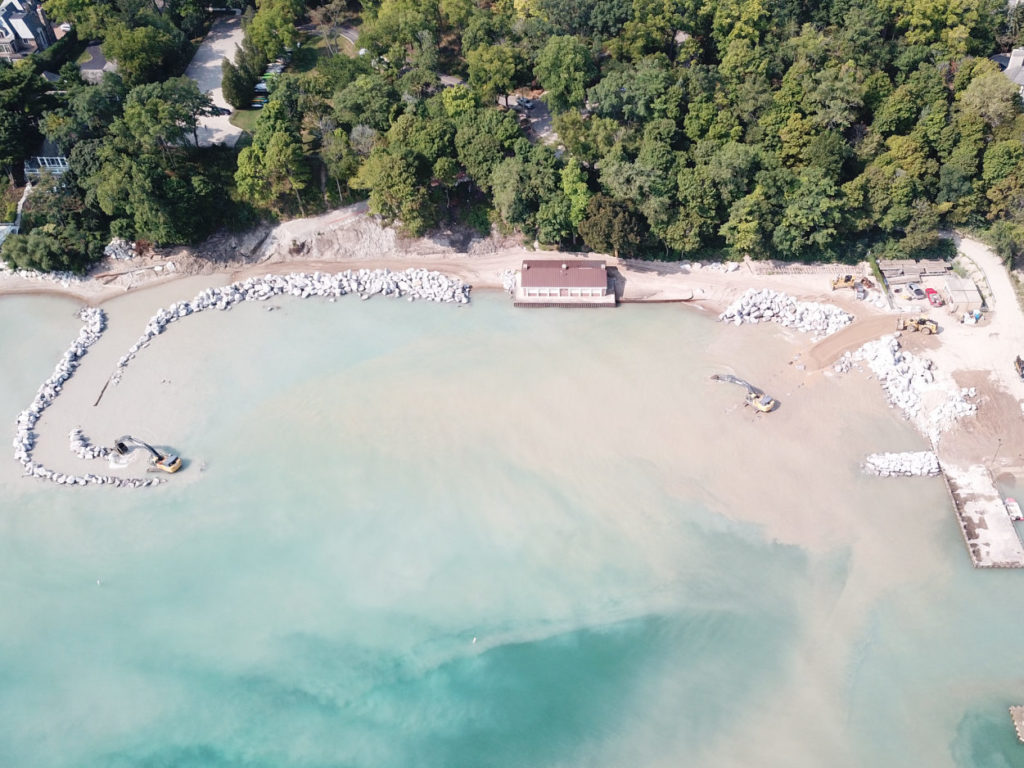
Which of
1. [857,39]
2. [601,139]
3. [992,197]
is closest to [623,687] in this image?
[601,139]

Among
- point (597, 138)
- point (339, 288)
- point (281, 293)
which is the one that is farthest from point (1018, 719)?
point (281, 293)

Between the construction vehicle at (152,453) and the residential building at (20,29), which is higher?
the residential building at (20,29)

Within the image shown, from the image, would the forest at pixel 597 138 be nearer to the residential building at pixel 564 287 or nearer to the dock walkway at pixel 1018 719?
the residential building at pixel 564 287

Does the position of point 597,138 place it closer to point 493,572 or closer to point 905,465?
point 905,465

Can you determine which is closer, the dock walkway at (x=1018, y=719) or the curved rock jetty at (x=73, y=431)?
the dock walkway at (x=1018, y=719)

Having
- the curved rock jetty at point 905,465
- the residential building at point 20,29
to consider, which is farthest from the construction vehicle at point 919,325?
the residential building at point 20,29

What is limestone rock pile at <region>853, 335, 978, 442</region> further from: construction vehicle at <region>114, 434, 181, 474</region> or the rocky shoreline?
construction vehicle at <region>114, 434, 181, 474</region>
